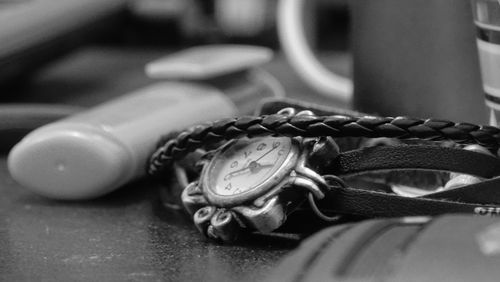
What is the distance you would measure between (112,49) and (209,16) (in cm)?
15

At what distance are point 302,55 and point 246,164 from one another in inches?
12.9

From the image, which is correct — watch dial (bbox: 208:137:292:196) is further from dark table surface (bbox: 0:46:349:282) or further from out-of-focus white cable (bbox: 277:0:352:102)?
out-of-focus white cable (bbox: 277:0:352:102)

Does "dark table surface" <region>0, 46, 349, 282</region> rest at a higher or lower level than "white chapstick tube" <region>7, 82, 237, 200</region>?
lower

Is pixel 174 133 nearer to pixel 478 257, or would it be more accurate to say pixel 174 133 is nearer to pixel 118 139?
pixel 118 139

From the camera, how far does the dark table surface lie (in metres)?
0.36

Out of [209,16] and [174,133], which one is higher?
[174,133]

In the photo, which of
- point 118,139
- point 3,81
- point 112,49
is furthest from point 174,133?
point 112,49

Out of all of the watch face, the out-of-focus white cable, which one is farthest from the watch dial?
the out-of-focus white cable

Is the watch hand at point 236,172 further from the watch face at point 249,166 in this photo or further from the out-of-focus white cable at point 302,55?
the out-of-focus white cable at point 302,55

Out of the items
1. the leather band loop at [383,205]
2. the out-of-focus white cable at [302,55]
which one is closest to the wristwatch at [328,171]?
the leather band loop at [383,205]

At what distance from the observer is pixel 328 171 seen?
385mm

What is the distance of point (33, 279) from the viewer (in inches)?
13.9

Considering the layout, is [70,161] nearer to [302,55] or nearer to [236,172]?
[236,172]

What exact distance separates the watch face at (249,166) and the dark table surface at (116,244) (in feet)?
0.08
